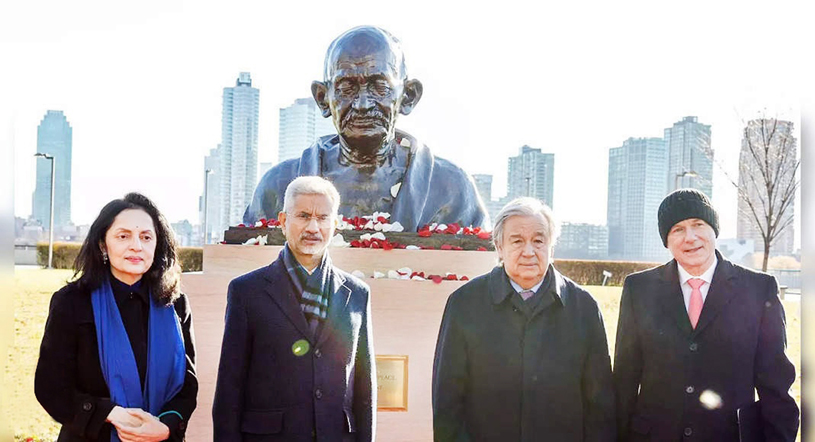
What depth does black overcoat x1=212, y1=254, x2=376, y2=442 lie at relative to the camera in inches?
109

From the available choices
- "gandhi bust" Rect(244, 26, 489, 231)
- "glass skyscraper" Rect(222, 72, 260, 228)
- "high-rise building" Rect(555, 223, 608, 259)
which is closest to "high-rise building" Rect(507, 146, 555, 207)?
"high-rise building" Rect(555, 223, 608, 259)

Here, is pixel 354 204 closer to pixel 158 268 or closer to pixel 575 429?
pixel 158 268

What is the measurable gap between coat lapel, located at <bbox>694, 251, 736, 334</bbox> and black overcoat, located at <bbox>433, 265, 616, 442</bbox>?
44cm

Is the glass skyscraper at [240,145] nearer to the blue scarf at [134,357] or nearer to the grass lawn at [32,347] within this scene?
the grass lawn at [32,347]

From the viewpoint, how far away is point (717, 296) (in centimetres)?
289

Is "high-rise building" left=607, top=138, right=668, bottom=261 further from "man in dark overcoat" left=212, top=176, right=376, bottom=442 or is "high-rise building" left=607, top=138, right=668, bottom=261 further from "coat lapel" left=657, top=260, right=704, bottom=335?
"man in dark overcoat" left=212, top=176, right=376, bottom=442

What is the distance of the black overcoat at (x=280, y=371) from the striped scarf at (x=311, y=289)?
0.03m

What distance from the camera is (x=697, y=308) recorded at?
2938 mm

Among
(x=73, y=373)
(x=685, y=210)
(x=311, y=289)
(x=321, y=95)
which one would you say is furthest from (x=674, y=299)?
(x=321, y=95)

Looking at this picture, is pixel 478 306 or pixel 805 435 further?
pixel 805 435

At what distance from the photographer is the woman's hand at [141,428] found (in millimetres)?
2793

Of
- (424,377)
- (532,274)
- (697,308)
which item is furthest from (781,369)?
(424,377)

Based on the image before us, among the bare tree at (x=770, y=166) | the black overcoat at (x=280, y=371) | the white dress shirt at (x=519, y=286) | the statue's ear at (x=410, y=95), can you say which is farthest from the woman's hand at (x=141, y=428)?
the bare tree at (x=770, y=166)

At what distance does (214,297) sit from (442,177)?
197cm
